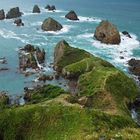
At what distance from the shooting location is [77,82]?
80.5 metres

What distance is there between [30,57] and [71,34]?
35.4m

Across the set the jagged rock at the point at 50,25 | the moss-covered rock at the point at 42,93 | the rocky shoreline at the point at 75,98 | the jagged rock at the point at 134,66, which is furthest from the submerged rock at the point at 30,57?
the jagged rock at the point at 50,25

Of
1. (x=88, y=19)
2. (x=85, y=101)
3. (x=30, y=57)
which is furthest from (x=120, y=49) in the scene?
(x=88, y=19)

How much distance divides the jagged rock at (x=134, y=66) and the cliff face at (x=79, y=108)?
5772 millimetres

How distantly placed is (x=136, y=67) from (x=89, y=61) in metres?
10.6

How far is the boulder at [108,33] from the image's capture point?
359ft

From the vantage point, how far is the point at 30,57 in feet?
301

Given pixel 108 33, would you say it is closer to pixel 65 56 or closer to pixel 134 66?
pixel 134 66

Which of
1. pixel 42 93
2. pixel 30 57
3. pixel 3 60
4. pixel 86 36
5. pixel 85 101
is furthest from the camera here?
pixel 86 36

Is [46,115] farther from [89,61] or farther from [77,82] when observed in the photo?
[89,61]

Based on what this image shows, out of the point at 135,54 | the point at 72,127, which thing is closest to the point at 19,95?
the point at 72,127

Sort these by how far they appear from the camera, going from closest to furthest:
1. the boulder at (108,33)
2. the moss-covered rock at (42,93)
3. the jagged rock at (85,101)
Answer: the jagged rock at (85,101)
the moss-covered rock at (42,93)
the boulder at (108,33)

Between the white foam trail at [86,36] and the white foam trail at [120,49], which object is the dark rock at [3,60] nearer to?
the white foam trail at [120,49]

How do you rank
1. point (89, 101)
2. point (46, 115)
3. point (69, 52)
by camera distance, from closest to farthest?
point (46, 115), point (89, 101), point (69, 52)
